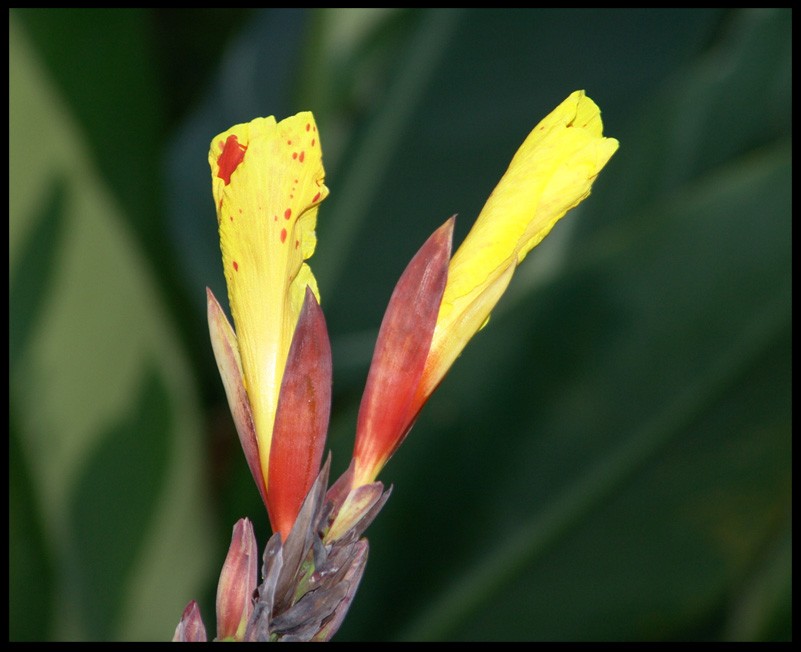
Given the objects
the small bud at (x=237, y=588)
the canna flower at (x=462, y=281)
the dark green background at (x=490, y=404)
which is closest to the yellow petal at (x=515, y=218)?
the canna flower at (x=462, y=281)

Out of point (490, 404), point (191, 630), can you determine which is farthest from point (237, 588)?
point (490, 404)

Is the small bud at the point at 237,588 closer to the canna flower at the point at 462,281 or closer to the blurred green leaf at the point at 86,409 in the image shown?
the canna flower at the point at 462,281

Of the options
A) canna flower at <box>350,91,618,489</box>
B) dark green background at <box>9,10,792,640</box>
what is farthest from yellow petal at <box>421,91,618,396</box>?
dark green background at <box>9,10,792,640</box>

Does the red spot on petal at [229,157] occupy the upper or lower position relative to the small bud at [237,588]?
upper

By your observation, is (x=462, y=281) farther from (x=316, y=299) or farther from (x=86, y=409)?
(x=86, y=409)

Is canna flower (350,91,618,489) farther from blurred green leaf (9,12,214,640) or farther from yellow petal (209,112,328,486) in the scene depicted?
blurred green leaf (9,12,214,640)
